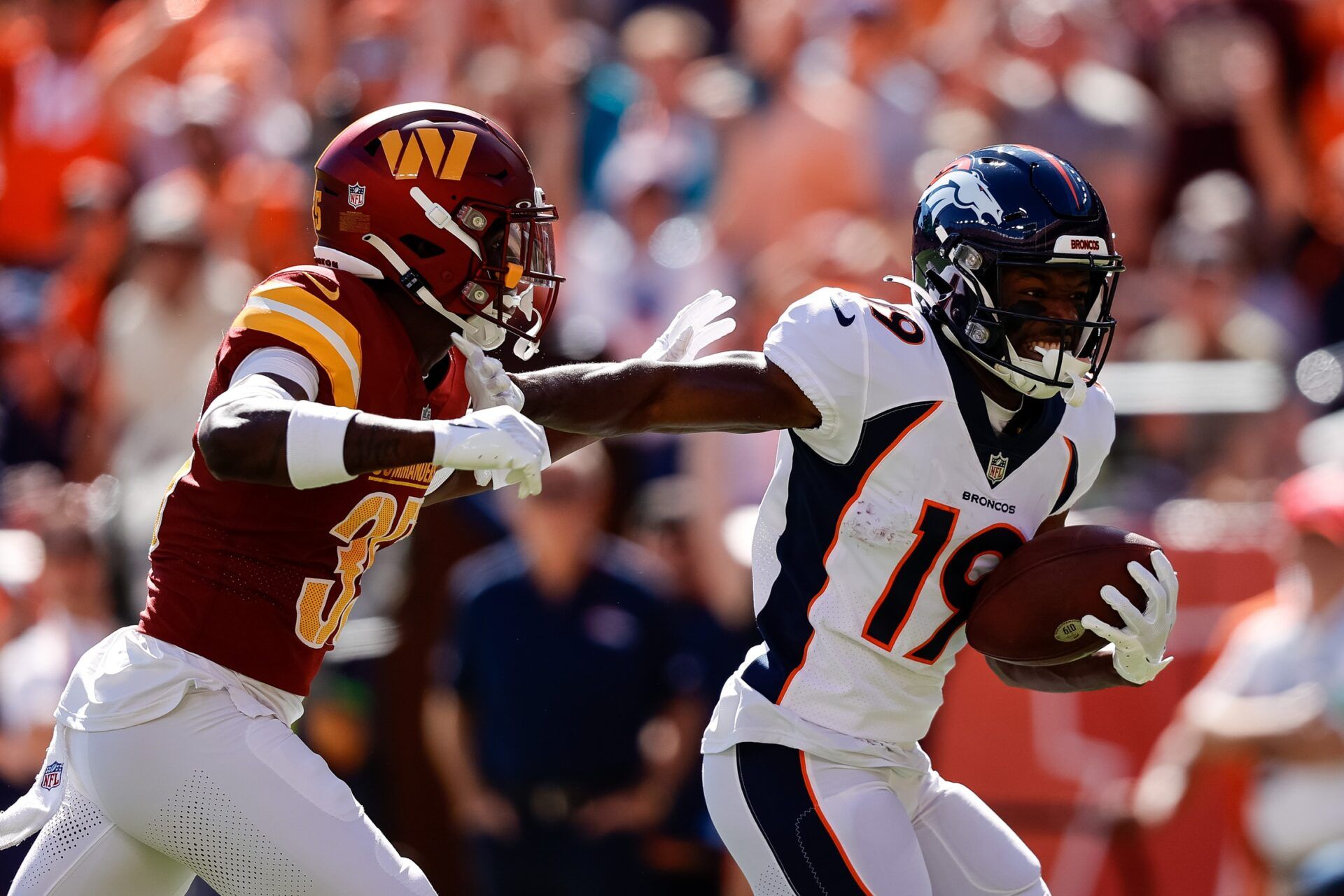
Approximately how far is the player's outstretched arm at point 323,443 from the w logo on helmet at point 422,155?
0.66 meters

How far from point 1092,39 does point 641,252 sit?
7.06ft

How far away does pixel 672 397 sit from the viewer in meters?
3.36

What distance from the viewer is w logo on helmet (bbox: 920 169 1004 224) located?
346 centimetres

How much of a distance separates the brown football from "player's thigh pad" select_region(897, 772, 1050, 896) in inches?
12.9

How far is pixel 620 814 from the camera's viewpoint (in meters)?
6.01

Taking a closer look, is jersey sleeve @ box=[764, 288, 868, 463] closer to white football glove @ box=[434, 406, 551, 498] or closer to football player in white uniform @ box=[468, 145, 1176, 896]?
football player in white uniform @ box=[468, 145, 1176, 896]

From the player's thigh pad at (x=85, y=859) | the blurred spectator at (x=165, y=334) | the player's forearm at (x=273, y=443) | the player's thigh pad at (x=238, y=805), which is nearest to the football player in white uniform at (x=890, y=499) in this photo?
the player's forearm at (x=273, y=443)

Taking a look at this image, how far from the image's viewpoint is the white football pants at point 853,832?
3.23 meters

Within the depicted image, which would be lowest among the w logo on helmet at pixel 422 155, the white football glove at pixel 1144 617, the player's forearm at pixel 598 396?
the white football glove at pixel 1144 617

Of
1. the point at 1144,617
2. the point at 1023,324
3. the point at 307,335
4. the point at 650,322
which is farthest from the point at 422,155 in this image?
the point at 650,322

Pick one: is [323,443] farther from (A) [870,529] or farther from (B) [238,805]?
(A) [870,529]

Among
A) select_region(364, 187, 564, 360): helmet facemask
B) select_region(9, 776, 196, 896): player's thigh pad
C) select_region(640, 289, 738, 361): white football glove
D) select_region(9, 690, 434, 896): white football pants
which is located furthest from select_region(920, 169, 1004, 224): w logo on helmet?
select_region(9, 776, 196, 896): player's thigh pad

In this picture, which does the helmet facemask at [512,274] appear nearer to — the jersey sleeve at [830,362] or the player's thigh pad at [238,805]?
the jersey sleeve at [830,362]

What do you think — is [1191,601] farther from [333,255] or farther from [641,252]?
[333,255]
